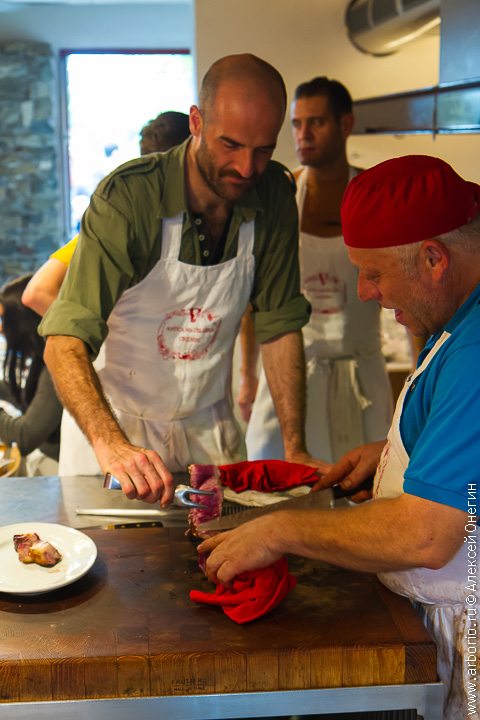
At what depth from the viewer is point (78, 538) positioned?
1550 mm

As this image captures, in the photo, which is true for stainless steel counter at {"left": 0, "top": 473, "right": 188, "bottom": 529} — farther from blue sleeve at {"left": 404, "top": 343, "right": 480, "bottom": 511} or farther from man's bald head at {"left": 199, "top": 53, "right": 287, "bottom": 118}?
man's bald head at {"left": 199, "top": 53, "right": 287, "bottom": 118}

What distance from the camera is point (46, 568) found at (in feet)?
4.78

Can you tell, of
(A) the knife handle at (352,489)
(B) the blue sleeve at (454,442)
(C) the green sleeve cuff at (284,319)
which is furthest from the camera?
(C) the green sleeve cuff at (284,319)

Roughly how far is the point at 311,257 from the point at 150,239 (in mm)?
1068

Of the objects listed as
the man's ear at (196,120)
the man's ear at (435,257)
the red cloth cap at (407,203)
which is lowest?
the man's ear at (435,257)

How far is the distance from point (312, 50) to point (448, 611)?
2387 mm

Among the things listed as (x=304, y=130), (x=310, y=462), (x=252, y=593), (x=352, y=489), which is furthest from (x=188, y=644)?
(x=304, y=130)

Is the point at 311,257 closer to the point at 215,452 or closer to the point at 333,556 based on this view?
the point at 215,452

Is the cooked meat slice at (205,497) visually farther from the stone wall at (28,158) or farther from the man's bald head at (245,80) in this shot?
the stone wall at (28,158)

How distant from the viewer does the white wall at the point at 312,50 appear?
303cm

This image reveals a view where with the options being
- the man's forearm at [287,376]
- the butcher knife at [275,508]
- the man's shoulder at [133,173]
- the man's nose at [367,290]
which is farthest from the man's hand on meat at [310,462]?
the man's shoulder at [133,173]

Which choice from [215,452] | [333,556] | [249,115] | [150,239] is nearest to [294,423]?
[215,452]

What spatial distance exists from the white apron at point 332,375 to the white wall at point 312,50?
11.0 inches

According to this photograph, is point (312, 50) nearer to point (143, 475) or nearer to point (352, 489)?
point (352, 489)
